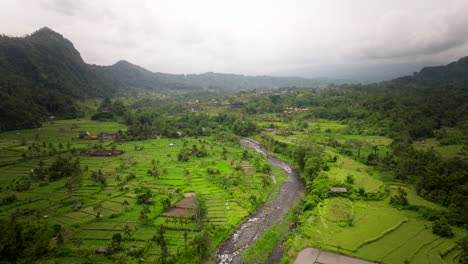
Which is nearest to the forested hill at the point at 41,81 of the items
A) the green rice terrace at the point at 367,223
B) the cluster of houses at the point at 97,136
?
the cluster of houses at the point at 97,136

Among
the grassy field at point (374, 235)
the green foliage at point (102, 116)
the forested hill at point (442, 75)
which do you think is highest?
the forested hill at point (442, 75)

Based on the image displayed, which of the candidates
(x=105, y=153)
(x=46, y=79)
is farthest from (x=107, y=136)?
(x=46, y=79)

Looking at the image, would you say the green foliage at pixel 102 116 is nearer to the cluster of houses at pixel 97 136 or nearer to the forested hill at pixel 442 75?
the cluster of houses at pixel 97 136

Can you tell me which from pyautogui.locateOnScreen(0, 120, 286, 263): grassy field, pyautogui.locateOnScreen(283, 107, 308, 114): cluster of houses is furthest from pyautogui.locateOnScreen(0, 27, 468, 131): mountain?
pyautogui.locateOnScreen(283, 107, 308, 114): cluster of houses

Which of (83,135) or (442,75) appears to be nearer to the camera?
(83,135)

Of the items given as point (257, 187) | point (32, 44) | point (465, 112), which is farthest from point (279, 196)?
point (32, 44)

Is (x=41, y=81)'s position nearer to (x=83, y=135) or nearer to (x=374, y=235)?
(x=83, y=135)
